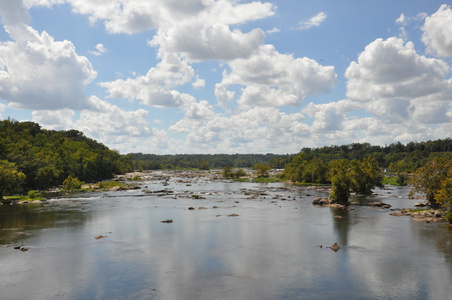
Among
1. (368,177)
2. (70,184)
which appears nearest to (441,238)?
(368,177)

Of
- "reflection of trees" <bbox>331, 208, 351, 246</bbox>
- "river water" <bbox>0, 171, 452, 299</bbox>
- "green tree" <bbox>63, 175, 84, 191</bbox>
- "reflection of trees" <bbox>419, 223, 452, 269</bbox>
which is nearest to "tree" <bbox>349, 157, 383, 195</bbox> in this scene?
"reflection of trees" <bbox>331, 208, 351, 246</bbox>

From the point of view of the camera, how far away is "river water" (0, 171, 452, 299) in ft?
100

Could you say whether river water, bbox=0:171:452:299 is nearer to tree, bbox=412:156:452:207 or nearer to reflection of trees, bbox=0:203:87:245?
reflection of trees, bbox=0:203:87:245

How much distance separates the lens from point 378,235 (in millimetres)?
50719

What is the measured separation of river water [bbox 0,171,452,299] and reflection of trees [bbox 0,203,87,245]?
20 centimetres

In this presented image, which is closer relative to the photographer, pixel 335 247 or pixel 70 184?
pixel 335 247

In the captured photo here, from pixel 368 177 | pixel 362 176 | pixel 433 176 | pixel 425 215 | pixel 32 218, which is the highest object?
pixel 433 176

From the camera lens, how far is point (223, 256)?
1593 inches

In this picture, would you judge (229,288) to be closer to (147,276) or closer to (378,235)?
(147,276)

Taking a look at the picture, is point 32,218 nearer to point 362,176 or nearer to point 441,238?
point 441,238

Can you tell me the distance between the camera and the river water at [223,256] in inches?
1203

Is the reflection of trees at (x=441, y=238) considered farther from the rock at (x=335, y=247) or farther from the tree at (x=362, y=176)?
the tree at (x=362, y=176)

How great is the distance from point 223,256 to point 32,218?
4370 centimetres

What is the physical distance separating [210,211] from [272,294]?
4733 cm
